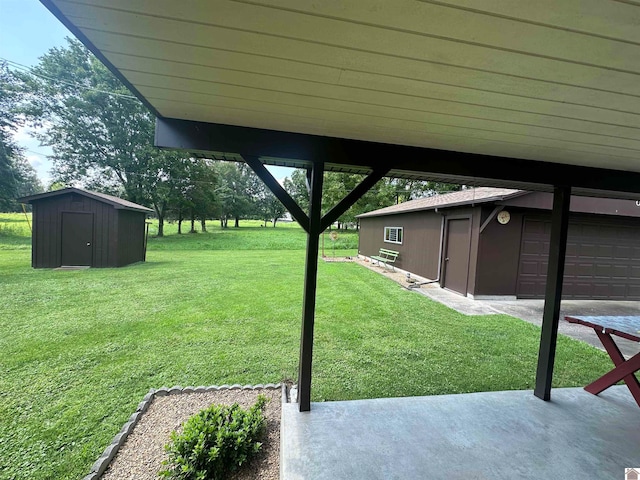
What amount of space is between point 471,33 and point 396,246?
11.0 metres

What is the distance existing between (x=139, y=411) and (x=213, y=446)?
1.01 m

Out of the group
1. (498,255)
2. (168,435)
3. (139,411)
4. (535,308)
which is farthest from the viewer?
(498,255)

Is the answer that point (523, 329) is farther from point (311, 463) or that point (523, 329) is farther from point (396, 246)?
point (396, 246)

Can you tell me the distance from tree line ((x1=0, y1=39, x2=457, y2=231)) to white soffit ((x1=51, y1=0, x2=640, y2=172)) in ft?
60.2

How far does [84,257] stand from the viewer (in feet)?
31.0

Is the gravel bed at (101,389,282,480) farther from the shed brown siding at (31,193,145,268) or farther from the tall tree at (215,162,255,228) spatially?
the tall tree at (215,162,255,228)

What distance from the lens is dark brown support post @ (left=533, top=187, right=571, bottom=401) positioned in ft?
8.50

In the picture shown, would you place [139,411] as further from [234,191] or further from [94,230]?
[234,191]

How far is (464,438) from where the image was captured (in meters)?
2.13

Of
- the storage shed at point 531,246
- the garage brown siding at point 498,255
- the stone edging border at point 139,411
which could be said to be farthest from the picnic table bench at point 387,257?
the stone edging border at point 139,411

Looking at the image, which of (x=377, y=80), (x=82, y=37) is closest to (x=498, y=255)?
(x=377, y=80)

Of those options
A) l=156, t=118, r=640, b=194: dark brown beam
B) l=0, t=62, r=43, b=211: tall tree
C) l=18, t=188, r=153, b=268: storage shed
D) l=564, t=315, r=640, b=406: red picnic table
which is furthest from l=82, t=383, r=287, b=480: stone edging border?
l=0, t=62, r=43, b=211: tall tree

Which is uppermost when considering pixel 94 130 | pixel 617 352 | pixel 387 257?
pixel 94 130

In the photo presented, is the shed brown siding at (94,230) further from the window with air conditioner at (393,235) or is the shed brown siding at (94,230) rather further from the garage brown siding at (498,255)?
the garage brown siding at (498,255)
